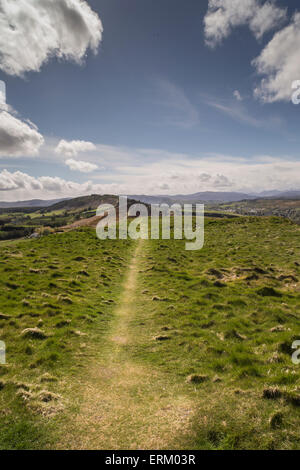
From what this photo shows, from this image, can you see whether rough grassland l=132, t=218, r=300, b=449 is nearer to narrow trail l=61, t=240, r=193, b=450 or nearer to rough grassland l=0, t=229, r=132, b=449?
narrow trail l=61, t=240, r=193, b=450

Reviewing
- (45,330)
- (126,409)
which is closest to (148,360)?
(126,409)

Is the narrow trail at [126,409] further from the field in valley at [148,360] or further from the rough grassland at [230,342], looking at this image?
the rough grassland at [230,342]

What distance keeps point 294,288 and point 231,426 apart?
15634 mm

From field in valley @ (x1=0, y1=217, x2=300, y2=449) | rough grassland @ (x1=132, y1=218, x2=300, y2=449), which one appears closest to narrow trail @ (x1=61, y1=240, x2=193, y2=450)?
field in valley @ (x1=0, y1=217, x2=300, y2=449)

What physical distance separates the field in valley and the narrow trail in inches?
1.4

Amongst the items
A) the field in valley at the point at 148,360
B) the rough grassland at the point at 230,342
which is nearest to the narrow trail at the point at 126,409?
the field in valley at the point at 148,360

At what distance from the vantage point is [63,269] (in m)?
23.1

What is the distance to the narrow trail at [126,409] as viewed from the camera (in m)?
6.46

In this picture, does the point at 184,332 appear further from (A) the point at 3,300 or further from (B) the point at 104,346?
(A) the point at 3,300

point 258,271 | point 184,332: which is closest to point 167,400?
point 184,332

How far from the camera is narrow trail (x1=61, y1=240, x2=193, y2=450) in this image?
21.2 feet

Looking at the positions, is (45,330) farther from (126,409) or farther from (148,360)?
(126,409)

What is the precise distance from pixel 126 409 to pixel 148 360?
9.61 ft

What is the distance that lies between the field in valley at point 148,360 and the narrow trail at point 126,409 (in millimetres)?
36
